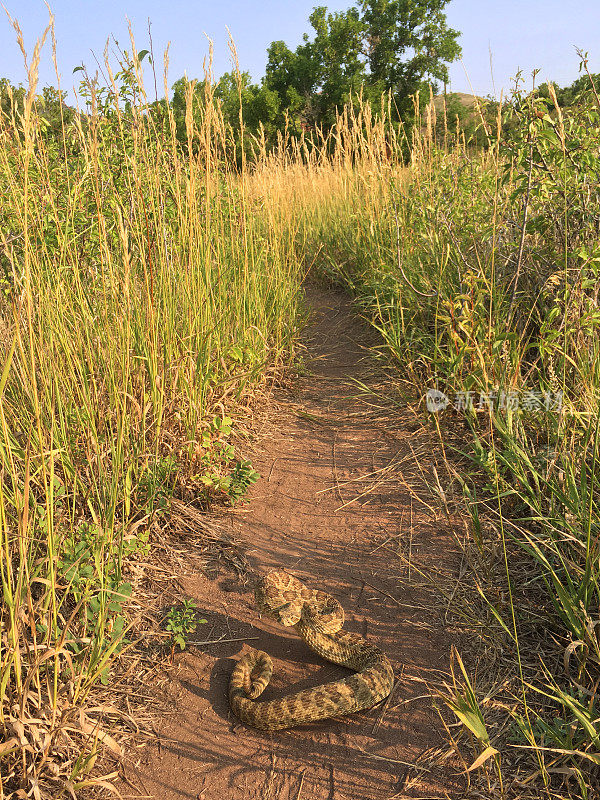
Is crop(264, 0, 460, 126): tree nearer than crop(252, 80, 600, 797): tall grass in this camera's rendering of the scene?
No

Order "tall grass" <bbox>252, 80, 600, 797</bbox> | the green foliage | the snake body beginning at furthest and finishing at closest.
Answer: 1. the green foliage
2. the snake body
3. "tall grass" <bbox>252, 80, 600, 797</bbox>

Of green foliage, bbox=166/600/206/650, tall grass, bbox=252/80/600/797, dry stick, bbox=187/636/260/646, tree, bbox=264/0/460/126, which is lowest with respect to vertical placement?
dry stick, bbox=187/636/260/646

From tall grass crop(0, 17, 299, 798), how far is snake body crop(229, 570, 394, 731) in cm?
53

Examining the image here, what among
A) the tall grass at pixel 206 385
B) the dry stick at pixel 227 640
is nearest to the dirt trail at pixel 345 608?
the dry stick at pixel 227 640

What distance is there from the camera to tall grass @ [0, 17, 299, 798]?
1.72 m

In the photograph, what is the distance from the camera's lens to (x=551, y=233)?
152 inches

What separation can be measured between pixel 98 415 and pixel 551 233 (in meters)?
3.14

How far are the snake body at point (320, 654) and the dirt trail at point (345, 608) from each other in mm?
59

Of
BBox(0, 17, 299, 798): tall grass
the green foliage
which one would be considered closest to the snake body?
the green foliage

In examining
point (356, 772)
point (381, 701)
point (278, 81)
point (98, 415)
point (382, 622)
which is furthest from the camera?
point (278, 81)

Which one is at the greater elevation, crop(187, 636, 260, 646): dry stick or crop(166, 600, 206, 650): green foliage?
crop(166, 600, 206, 650): green foliage

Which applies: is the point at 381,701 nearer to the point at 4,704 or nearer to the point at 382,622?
the point at 382,622

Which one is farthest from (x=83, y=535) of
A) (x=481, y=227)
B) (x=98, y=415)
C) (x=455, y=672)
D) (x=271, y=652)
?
(x=481, y=227)

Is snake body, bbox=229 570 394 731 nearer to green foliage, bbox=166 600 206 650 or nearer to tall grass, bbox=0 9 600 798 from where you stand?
green foliage, bbox=166 600 206 650
